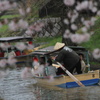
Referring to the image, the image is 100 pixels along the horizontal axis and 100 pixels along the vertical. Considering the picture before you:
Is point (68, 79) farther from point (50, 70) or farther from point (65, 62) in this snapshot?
point (50, 70)

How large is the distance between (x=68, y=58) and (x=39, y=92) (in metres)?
2.08

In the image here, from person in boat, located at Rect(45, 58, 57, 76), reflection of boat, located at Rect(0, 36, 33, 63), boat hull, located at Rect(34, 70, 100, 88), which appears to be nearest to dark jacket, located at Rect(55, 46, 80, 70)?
boat hull, located at Rect(34, 70, 100, 88)

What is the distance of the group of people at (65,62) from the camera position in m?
17.7

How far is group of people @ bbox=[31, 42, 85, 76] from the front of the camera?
17.7 meters

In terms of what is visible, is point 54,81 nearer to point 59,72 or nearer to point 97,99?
point 59,72

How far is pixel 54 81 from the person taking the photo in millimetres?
18938

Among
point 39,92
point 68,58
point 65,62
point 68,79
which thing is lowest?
point 39,92

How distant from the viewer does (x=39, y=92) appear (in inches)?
731

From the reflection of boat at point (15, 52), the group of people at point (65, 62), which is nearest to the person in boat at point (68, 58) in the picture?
the group of people at point (65, 62)

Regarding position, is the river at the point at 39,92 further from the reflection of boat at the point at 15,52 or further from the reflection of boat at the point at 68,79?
the reflection of boat at the point at 15,52

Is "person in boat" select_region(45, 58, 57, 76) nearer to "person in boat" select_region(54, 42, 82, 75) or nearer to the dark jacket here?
"person in boat" select_region(54, 42, 82, 75)

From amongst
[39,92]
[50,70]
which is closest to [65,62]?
[50,70]

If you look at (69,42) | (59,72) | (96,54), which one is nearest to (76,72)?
(59,72)

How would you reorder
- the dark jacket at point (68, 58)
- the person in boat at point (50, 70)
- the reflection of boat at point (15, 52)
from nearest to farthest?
the dark jacket at point (68, 58) → the person in boat at point (50, 70) → the reflection of boat at point (15, 52)
